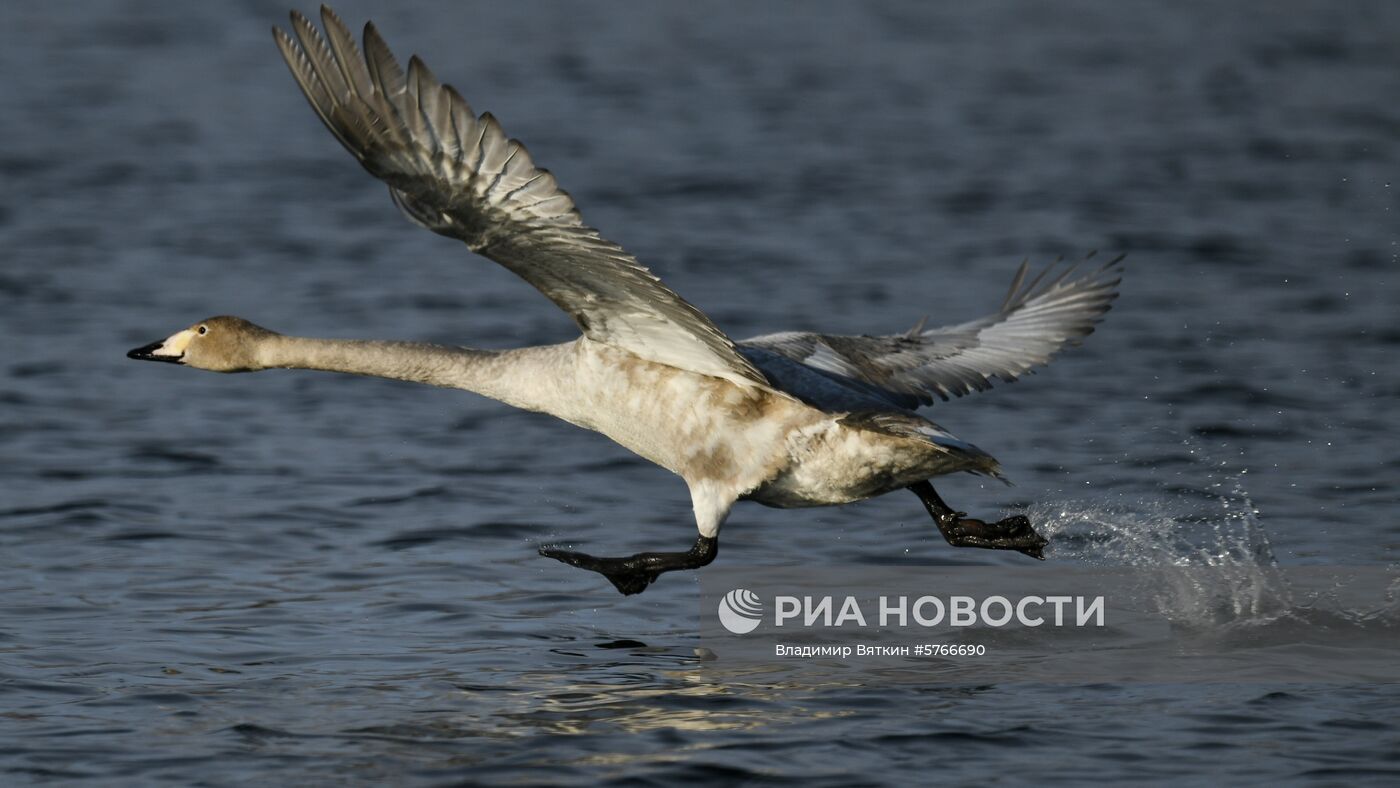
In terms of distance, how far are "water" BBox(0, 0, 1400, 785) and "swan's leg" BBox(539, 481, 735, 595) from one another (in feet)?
1.02

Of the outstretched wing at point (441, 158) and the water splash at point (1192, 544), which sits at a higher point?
the outstretched wing at point (441, 158)

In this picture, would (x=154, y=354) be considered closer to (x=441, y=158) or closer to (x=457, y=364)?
(x=457, y=364)

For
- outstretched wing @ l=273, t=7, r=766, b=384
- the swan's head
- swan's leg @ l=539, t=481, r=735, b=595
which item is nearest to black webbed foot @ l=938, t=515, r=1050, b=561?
swan's leg @ l=539, t=481, r=735, b=595

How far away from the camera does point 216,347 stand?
368 inches

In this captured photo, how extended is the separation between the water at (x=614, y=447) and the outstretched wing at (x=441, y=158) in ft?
5.96

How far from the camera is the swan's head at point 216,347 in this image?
9312 mm

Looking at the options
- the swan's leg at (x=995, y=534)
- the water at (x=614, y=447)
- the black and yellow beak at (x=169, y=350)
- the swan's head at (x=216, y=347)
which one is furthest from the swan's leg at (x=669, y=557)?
the black and yellow beak at (x=169, y=350)

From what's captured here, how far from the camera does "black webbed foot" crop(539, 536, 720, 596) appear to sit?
884 centimetres

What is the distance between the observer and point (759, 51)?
2462cm

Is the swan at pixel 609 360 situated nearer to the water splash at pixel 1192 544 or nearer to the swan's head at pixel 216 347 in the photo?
the swan's head at pixel 216 347

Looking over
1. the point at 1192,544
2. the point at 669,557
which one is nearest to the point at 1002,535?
the point at 669,557

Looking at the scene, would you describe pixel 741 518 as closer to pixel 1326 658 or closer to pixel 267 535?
pixel 267 535

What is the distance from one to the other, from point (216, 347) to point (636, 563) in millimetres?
2219

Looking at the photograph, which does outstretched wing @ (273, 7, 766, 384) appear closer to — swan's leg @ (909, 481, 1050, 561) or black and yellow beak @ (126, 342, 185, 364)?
swan's leg @ (909, 481, 1050, 561)
